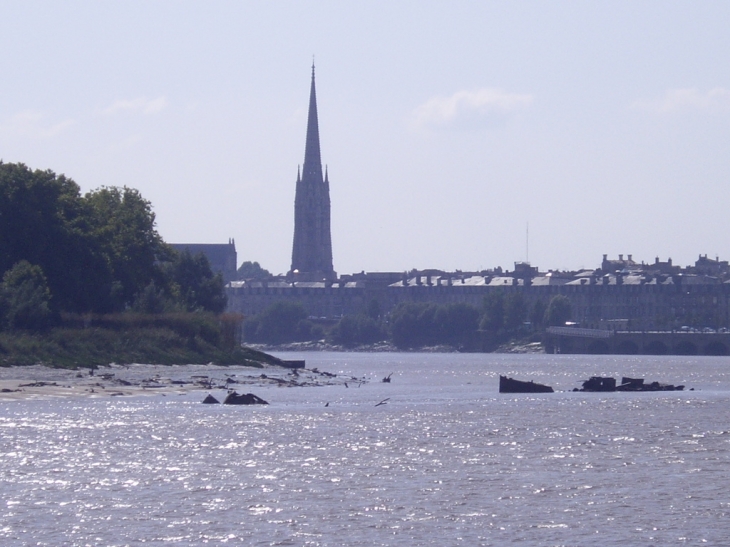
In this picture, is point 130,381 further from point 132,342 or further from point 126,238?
point 126,238

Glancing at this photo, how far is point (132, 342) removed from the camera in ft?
268

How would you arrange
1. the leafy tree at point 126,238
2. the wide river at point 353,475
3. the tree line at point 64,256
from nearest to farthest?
the wide river at point 353,475
the tree line at point 64,256
the leafy tree at point 126,238

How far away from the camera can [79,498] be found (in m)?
29.0

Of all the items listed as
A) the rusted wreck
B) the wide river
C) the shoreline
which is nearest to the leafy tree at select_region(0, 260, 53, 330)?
the shoreline

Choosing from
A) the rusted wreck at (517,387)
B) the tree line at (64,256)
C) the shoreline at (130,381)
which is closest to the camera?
the shoreline at (130,381)

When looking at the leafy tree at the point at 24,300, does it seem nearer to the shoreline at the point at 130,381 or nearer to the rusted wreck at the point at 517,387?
the shoreline at the point at 130,381

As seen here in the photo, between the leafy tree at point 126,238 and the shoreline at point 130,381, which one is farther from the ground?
the leafy tree at point 126,238

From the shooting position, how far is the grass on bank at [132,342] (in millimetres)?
69875

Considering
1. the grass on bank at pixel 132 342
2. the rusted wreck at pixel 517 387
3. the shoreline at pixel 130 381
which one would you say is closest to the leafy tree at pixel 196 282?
the grass on bank at pixel 132 342

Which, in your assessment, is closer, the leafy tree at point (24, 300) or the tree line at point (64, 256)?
the leafy tree at point (24, 300)

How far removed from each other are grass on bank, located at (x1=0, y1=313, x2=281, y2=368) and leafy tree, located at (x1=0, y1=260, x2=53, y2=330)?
104cm

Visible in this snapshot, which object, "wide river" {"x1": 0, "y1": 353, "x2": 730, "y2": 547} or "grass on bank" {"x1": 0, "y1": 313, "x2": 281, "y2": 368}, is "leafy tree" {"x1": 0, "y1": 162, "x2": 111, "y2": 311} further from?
"wide river" {"x1": 0, "y1": 353, "x2": 730, "y2": 547}

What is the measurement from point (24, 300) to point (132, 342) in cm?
785

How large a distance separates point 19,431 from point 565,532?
19.8m
